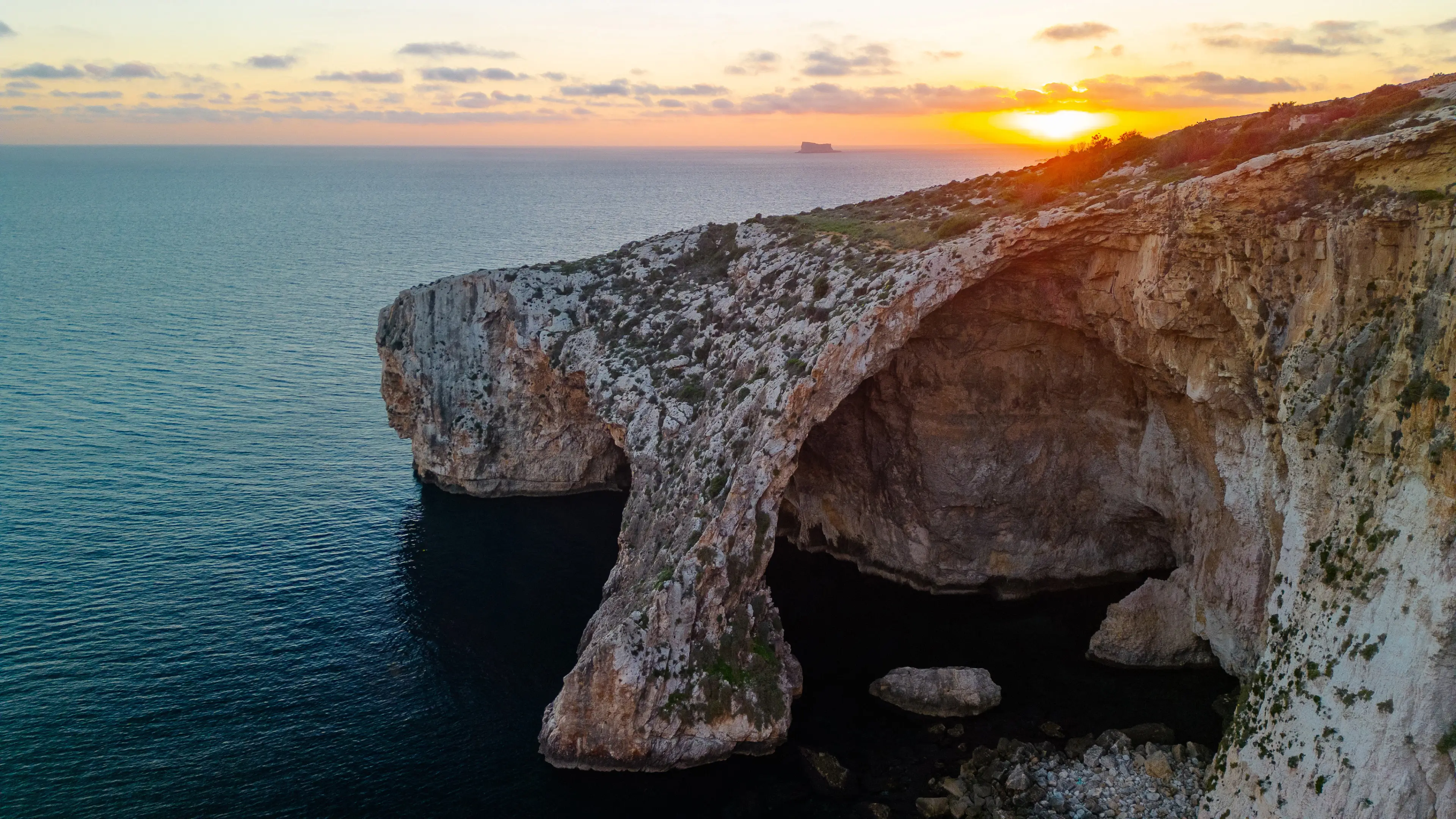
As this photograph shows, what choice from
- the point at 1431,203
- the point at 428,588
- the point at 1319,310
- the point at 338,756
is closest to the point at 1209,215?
the point at 1319,310

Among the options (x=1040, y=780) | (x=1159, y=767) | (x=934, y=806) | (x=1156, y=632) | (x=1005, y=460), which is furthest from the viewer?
(x=1005, y=460)

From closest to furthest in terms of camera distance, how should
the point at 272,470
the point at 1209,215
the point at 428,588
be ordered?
the point at 1209,215 < the point at 428,588 < the point at 272,470

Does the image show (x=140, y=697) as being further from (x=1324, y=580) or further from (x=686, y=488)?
(x=1324, y=580)

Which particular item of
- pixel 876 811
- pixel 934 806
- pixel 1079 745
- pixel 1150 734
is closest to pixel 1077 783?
pixel 1079 745

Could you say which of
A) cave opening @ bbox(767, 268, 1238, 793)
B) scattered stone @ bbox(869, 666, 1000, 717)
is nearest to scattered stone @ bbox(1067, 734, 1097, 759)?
cave opening @ bbox(767, 268, 1238, 793)

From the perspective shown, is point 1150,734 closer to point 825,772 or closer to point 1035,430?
point 825,772

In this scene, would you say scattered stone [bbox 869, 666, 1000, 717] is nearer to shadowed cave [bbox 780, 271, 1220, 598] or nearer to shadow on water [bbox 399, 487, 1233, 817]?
shadow on water [bbox 399, 487, 1233, 817]

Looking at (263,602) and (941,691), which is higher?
(941,691)
